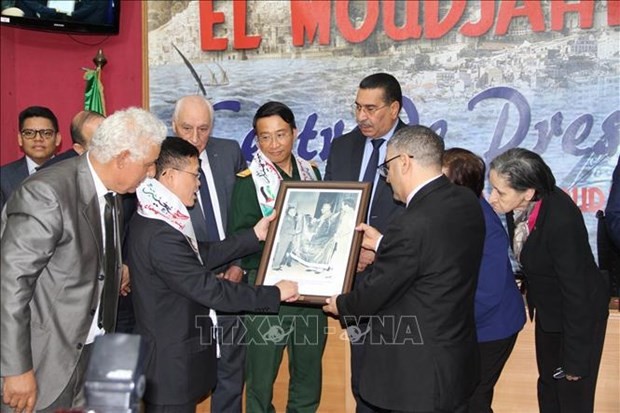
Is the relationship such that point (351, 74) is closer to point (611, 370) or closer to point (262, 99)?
point (262, 99)

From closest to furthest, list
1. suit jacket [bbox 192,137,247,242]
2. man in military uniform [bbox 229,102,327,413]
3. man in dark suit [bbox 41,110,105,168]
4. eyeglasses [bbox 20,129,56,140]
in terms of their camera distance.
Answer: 1. man in military uniform [bbox 229,102,327,413]
2. suit jacket [bbox 192,137,247,242]
3. man in dark suit [bbox 41,110,105,168]
4. eyeglasses [bbox 20,129,56,140]

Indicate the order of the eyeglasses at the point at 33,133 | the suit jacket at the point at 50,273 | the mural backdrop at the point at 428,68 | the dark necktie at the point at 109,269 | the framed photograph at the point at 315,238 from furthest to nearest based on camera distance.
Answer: the eyeglasses at the point at 33,133, the mural backdrop at the point at 428,68, the framed photograph at the point at 315,238, the dark necktie at the point at 109,269, the suit jacket at the point at 50,273

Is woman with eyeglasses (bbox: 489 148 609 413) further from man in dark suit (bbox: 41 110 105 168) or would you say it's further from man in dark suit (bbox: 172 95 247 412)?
man in dark suit (bbox: 41 110 105 168)

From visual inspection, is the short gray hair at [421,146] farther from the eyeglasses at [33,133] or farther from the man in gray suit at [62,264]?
the eyeglasses at [33,133]

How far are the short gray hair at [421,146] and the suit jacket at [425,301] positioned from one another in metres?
0.08

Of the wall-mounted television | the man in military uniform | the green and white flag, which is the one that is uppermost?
the wall-mounted television

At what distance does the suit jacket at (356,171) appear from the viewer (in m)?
3.63

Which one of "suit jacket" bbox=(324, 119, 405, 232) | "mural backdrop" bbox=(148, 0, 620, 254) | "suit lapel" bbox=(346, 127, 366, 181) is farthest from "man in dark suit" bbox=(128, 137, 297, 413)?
"mural backdrop" bbox=(148, 0, 620, 254)

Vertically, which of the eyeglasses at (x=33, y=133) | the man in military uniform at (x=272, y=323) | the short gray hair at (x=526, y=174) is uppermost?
the eyeglasses at (x=33, y=133)

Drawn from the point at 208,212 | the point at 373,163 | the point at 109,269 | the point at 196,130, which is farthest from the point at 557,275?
the point at 196,130

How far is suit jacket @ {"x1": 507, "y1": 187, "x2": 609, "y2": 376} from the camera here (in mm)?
3109

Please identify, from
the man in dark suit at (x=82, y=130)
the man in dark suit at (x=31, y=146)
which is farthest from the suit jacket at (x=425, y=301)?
the man in dark suit at (x=31, y=146)

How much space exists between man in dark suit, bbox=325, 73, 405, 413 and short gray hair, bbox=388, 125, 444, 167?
898 millimetres

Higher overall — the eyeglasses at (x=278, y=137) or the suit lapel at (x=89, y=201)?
the eyeglasses at (x=278, y=137)
